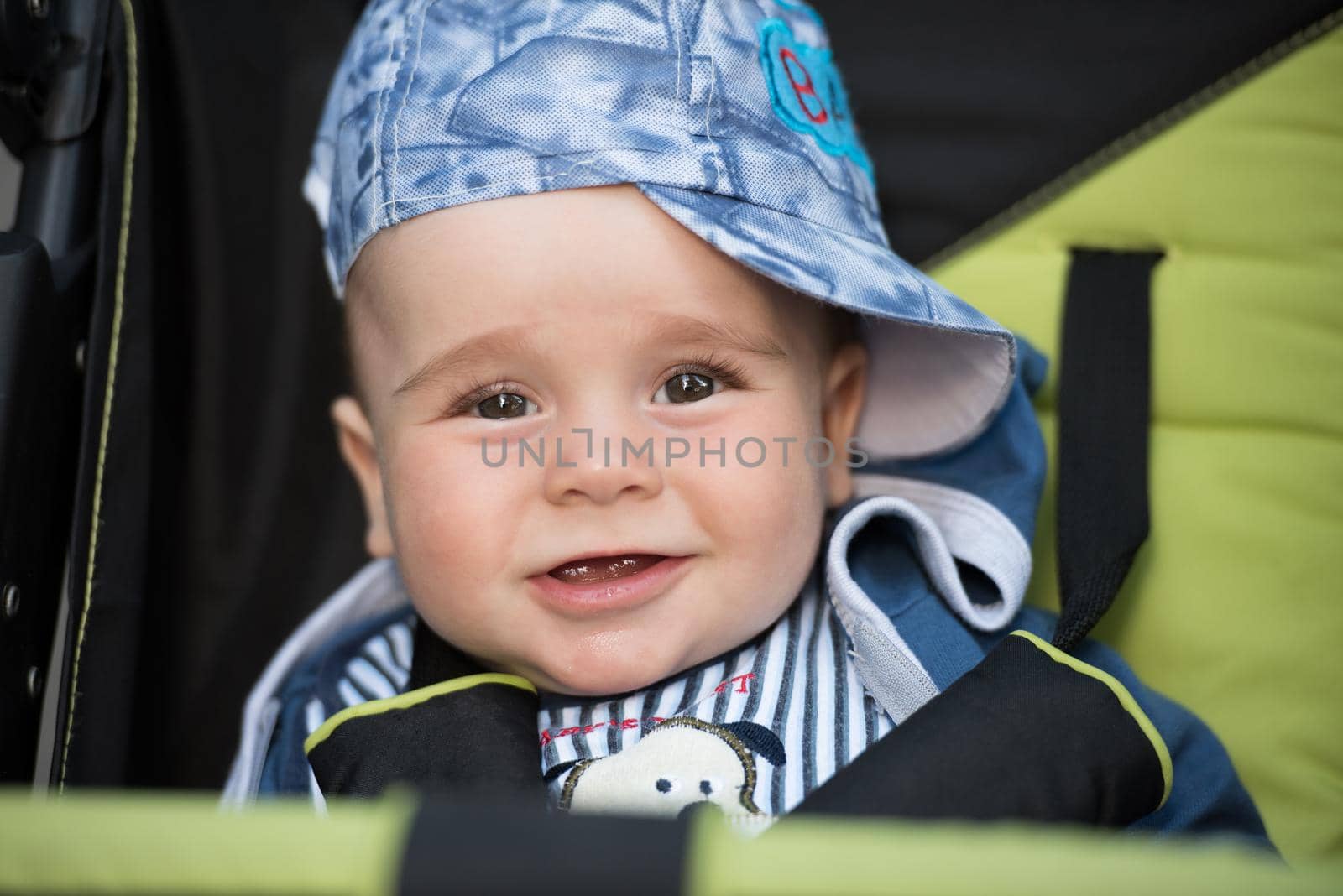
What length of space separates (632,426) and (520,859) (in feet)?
1.49

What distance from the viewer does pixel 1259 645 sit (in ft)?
3.44

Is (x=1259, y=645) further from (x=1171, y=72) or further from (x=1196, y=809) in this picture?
(x=1171, y=72)

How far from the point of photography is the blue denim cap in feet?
2.98

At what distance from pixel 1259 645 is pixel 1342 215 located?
0.38 meters

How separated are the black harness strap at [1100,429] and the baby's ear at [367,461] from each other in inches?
22.7

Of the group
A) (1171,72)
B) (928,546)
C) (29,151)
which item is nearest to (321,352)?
(29,151)

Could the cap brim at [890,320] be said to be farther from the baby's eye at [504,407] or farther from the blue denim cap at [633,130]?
the baby's eye at [504,407]

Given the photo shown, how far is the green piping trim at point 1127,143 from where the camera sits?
3.66 ft

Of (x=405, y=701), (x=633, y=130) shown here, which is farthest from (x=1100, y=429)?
(x=405, y=701)

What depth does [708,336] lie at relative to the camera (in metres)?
0.94

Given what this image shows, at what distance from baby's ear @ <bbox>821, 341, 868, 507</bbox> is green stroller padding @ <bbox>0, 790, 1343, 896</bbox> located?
0.58 metres

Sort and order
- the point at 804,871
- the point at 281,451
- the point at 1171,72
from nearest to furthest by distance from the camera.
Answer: the point at 804,871 < the point at 1171,72 < the point at 281,451

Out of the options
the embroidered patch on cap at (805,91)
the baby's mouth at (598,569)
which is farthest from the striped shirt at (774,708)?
the embroidered patch on cap at (805,91)

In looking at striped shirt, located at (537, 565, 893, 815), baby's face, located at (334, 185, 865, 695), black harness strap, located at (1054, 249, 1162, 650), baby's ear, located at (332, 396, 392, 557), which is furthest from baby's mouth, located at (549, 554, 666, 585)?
black harness strap, located at (1054, 249, 1162, 650)
